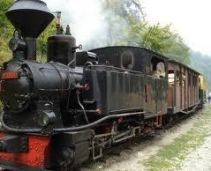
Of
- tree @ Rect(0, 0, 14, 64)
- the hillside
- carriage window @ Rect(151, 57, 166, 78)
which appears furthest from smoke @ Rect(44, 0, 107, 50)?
the hillside

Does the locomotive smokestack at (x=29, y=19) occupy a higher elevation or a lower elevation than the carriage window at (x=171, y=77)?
higher

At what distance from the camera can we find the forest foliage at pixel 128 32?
55.4 ft

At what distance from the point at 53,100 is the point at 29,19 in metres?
1.43

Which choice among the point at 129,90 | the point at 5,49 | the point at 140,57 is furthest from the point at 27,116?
the point at 5,49

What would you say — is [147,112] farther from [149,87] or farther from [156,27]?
[156,27]

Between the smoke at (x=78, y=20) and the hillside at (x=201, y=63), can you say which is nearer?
the smoke at (x=78, y=20)

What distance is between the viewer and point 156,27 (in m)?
27.3

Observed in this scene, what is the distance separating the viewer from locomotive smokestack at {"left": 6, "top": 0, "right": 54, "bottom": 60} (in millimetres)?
6176

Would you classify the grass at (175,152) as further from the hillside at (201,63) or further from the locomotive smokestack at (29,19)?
the hillside at (201,63)

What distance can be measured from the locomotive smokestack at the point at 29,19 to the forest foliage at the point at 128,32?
21.6 feet

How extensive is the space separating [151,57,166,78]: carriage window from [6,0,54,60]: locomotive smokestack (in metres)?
4.52

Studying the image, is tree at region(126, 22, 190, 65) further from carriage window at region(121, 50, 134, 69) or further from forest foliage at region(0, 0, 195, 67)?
carriage window at region(121, 50, 134, 69)

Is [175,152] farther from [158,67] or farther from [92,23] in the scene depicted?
[92,23]

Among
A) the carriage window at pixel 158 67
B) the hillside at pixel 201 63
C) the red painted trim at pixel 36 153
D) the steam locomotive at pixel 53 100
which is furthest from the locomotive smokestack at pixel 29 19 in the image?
the hillside at pixel 201 63
